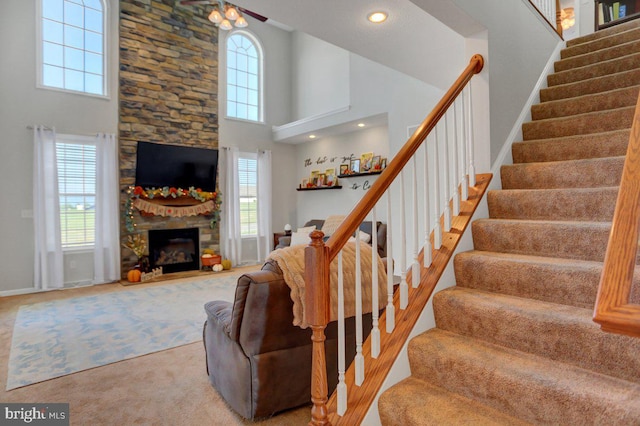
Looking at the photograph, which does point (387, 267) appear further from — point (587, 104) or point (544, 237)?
point (587, 104)

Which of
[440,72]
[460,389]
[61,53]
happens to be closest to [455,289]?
[460,389]

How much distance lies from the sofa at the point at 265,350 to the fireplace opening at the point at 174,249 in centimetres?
458

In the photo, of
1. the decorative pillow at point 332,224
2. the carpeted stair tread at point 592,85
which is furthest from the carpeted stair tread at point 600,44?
the decorative pillow at point 332,224

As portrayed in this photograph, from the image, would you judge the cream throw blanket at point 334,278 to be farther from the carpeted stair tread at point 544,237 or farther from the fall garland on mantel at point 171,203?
the fall garland on mantel at point 171,203

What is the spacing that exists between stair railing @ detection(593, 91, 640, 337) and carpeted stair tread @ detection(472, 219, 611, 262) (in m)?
1.24

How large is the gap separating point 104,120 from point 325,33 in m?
4.45

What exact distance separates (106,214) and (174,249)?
1248 millimetres

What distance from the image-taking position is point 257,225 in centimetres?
746

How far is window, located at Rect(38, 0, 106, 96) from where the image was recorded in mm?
5312

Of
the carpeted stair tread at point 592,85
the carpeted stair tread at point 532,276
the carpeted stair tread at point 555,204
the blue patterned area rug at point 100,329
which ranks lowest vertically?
the blue patterned area rug at point 100,329

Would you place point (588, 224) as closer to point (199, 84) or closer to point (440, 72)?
point (440, 72)

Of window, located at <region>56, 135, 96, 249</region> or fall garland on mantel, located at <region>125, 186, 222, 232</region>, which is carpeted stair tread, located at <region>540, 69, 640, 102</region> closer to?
fall garland on mantel, located at <region>125, 186, 222, 232</region>

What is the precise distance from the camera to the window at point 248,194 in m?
7.31

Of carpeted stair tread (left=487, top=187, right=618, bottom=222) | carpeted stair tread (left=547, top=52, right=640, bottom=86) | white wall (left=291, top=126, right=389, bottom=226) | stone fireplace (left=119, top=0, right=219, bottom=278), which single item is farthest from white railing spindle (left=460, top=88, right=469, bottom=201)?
stone fireplace (left=119, top=0, right=219, bottom=278)
